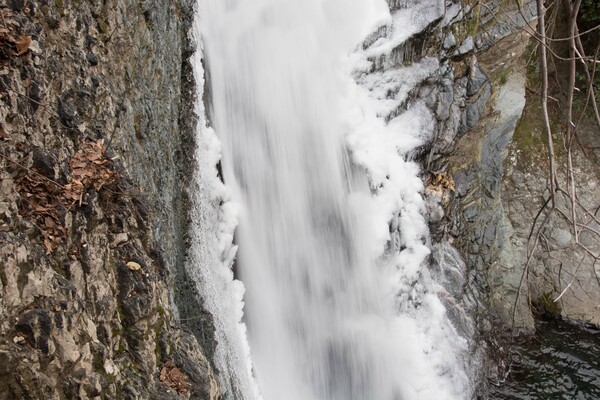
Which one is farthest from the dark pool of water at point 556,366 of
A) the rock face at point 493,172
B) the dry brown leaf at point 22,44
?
the dry brown leaf at point 22,44

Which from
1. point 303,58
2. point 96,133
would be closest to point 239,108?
point 303,58

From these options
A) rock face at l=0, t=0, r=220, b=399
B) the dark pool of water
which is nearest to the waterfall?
the dark pool of water

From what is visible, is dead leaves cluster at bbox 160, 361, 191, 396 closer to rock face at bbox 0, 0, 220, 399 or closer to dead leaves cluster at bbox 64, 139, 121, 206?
rock face at bbox 0, 0, 220, 399

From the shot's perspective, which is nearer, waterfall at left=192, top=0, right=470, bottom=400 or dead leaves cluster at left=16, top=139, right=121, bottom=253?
dead leaves cluster at left=16, top=139, right=121, bottom=253

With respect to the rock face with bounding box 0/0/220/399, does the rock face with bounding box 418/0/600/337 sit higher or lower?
higher

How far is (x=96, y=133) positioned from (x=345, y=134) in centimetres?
335

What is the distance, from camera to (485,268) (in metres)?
7.16

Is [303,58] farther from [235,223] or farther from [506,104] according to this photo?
[506,104]

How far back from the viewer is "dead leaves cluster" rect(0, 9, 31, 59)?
229 centimetres

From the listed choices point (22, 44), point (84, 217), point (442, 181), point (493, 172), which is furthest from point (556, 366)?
point (22, 44)

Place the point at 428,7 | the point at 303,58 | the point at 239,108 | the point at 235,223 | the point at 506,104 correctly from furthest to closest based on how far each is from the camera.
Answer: the point at 506,104 < the point at 428,7 < the point at 303,58 < the point at 239,108 < the point at 235,223

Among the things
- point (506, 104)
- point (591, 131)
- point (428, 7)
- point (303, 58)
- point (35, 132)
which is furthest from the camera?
point (591, 131)

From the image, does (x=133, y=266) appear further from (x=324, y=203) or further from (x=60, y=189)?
(x=324, y=203)

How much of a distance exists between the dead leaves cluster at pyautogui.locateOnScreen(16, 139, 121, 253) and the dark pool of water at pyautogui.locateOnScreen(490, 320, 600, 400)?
5.51 m
